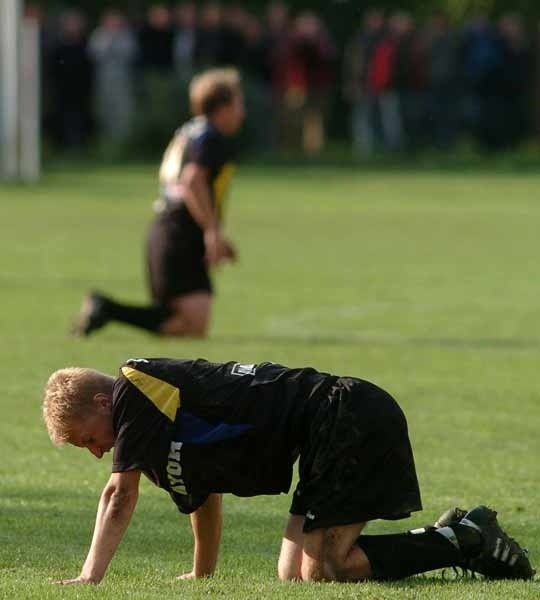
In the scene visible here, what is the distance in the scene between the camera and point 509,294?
18.1m

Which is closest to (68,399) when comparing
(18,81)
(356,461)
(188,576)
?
(188,576)

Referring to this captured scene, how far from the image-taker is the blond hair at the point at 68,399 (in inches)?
253

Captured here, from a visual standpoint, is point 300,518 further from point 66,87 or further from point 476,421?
point 66,87

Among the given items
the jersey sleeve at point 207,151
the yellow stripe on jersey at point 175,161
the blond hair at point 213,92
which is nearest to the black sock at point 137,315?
the yellow stripe on jersey at point 175,161

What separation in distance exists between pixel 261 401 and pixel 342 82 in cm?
3665

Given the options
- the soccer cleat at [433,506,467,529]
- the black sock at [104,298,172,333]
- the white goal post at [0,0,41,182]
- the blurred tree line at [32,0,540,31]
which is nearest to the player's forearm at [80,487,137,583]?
the soccer cleat at [433,506,467,529]

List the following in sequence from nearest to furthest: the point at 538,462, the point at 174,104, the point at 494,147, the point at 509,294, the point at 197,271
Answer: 1. the point at 538,462
2. the point at 197,271
3. the point at 509,294
4. the point at 174,104
5. the point at 494,147

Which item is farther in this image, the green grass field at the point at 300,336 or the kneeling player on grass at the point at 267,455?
the green grass field at the point at 300,336

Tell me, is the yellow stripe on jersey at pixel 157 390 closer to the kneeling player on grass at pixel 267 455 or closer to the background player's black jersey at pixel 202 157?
the kneeling player on grass at pixel 267 455

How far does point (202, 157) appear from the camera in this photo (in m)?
14.1

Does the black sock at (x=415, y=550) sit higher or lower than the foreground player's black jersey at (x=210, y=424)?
lower

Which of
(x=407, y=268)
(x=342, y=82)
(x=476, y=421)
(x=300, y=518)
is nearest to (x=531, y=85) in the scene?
(x=342, y=82)

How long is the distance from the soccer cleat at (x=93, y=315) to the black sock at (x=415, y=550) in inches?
287

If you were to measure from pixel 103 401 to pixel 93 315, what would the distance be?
7.66 meters
